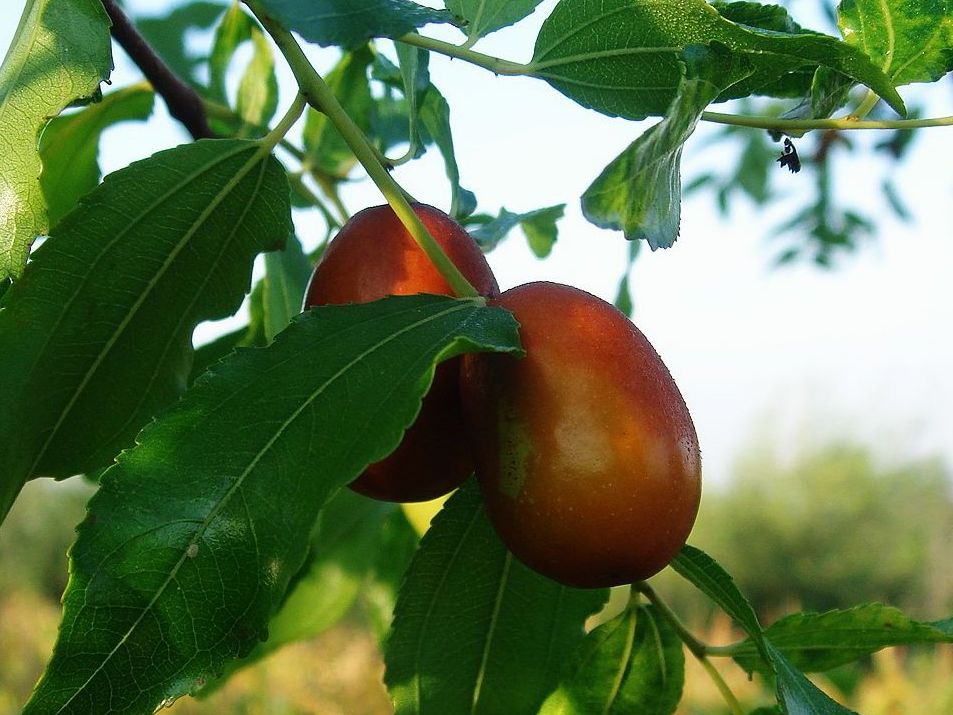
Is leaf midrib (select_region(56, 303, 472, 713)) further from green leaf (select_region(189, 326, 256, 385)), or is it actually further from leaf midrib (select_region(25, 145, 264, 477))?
green leaf (select_region(189, 326, 256, 385))

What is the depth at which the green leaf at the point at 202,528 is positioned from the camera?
2.06 ft

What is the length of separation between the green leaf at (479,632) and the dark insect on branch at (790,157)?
0.39m

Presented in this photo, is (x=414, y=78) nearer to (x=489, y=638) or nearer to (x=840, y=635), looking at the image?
(x=489, y=638)

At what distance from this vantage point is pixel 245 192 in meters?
0.87

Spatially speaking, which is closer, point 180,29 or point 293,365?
point 293,365

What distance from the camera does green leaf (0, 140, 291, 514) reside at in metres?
0.76

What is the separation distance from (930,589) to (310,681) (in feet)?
30.9

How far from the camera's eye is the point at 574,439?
0.65m

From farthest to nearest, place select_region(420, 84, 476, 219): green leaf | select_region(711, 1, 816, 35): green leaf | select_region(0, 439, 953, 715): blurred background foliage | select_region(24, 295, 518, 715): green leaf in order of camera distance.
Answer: select_region(0, 439, 953, 715): blurred background foliage
select_region(420, 84, 476, 219): green leaf
select_region(711, 1, 816, 35): green leaf
select_region(24, 295, 518, 715): green leaf

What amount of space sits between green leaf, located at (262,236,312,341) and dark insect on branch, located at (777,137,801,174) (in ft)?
1.57

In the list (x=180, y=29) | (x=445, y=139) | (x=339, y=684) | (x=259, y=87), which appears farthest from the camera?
(x=339, y=684)

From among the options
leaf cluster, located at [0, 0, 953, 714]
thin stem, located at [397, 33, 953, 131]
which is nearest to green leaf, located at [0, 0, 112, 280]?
leaf cluster, located at [0, 0, 953, 714]

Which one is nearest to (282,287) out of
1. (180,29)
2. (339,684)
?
(180,29)

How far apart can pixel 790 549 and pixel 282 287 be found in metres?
14.4
